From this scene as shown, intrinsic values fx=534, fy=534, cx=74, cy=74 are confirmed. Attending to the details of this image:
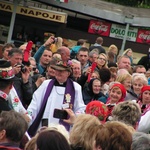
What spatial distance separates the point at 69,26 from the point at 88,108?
1798cm

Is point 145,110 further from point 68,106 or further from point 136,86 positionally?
point 136,86

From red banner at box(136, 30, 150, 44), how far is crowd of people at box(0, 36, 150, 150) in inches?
484

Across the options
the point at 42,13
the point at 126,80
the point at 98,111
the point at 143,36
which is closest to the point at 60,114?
the point at 98,111

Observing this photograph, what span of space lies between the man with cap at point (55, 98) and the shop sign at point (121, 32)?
15.9 m

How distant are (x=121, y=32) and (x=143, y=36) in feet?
3.84

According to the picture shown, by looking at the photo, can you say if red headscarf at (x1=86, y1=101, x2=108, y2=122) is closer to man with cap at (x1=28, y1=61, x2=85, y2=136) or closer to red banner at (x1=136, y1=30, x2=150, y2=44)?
man with cap at (x1=28, y1=61, x2=85, y2=136)

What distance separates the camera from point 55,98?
732 cm


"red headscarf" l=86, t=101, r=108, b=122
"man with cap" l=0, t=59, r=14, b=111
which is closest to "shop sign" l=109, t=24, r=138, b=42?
"red headscarf" l=86, t=101, r=108, b=122

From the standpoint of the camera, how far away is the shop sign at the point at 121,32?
908 inches

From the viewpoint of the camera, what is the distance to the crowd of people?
450 cm

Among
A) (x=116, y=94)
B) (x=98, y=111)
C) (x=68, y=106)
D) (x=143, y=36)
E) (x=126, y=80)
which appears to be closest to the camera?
(x=98, y=111)

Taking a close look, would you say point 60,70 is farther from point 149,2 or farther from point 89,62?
point 149,2

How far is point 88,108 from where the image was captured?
627 centimetres

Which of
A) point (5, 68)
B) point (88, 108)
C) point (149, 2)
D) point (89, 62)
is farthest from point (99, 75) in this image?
point (149, 2)
